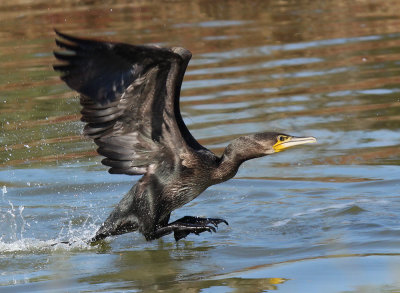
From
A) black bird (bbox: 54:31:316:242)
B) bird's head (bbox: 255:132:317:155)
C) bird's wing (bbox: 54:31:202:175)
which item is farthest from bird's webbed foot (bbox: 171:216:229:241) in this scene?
bird's head (bbox: 255:132:317:155)

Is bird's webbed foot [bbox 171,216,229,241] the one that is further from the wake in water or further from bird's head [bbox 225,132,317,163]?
the wake in water

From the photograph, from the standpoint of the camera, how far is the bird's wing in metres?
6.15

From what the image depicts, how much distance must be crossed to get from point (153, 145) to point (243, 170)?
2348 mm

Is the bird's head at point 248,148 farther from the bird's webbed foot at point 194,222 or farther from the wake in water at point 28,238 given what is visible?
the wake in water at point 28,238

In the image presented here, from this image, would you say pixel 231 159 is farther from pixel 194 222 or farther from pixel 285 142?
pixel 194 222

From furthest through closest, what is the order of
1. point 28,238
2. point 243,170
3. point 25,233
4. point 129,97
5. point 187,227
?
point 243,170 → point 25,233 → point 28,238 → point 187,227 → point 129,97

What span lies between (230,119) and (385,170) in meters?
2.42

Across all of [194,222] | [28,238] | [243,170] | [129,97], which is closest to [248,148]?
[194,222]

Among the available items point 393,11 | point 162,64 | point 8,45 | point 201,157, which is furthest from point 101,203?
point 393,11

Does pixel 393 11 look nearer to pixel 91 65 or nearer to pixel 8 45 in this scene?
pixel 8 45

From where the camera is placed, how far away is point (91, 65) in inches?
245

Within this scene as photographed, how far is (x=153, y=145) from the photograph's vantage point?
6988mm

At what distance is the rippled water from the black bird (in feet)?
0.86

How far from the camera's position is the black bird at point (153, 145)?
642 centimetres
